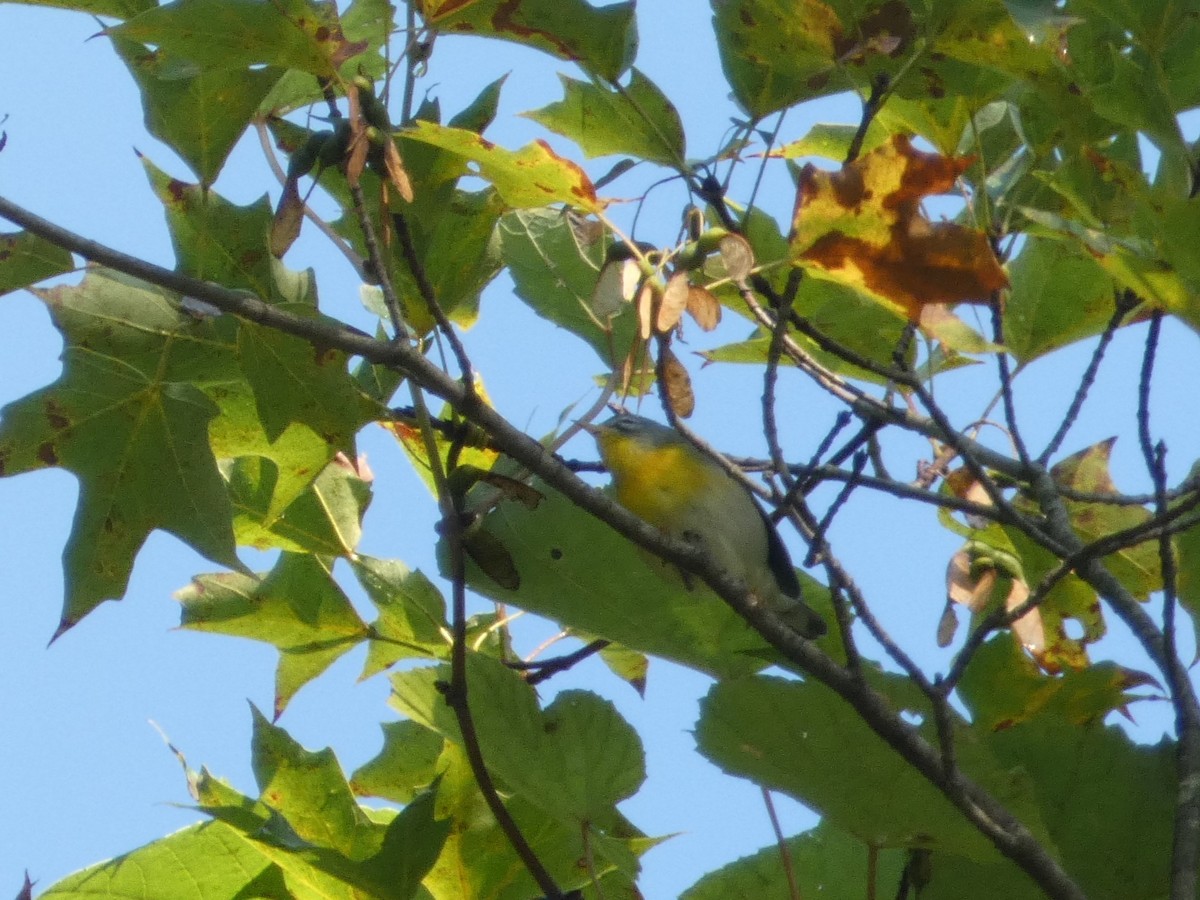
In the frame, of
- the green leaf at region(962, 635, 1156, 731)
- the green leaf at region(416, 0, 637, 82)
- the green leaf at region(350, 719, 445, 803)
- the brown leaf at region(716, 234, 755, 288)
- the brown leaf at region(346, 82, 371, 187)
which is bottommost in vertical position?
the green leaf at region(350, 719, 445, 803)

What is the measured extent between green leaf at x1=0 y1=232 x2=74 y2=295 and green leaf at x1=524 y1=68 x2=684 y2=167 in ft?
2.62

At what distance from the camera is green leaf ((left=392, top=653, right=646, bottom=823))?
1854mm

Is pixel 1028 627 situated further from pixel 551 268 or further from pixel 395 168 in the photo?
pixel 395 168

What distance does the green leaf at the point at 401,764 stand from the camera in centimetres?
231

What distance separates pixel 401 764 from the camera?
7.63ft

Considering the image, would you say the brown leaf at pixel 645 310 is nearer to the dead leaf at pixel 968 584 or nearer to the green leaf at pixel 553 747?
the green leaf at pixel 553 747

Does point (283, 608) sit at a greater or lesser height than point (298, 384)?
lesser

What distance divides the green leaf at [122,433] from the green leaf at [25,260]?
10cm

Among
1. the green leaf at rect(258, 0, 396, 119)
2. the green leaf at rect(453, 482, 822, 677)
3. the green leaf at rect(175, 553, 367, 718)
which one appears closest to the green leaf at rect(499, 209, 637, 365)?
the green leaf at rect(258, 0, 396, 119)

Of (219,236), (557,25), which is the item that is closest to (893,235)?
(557,25)

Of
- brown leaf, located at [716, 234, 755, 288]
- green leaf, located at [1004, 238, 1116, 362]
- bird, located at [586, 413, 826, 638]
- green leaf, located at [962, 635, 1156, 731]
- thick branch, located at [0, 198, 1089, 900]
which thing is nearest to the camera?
thick branch, located at [0, 198, 1089, 900]

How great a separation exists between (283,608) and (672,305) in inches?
38.4

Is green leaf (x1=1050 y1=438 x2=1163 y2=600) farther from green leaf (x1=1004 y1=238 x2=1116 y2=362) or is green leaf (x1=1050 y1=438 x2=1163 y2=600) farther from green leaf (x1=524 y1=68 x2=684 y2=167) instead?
green leaf (x1=524 y1=68 x2=684 y2=167)

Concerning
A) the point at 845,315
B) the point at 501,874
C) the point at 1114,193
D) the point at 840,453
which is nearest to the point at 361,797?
the point at 501,874
